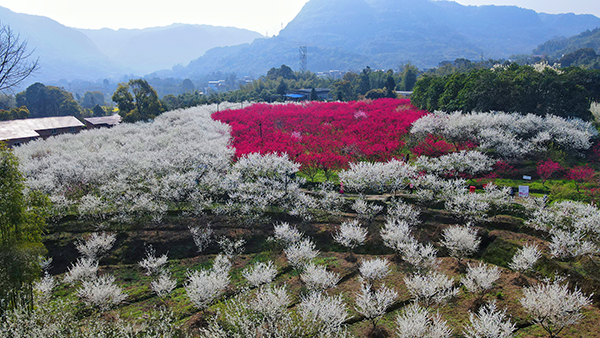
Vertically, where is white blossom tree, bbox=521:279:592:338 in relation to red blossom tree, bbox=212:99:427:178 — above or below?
below

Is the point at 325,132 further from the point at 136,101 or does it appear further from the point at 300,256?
the point at 136,101

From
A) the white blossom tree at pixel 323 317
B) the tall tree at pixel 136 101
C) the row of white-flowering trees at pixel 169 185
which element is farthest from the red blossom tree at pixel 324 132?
the white blossom tree at pixel 323 317

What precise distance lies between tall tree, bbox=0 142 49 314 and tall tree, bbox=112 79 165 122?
149ft

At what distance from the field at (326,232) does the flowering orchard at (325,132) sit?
347 mm

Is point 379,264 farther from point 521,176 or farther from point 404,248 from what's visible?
point 521,176

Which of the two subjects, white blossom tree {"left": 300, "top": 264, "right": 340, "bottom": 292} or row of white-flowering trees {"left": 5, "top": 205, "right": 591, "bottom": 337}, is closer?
row of white-flowering trees {"left": 5, "top": 205, "right": 591, "bottom": 337}

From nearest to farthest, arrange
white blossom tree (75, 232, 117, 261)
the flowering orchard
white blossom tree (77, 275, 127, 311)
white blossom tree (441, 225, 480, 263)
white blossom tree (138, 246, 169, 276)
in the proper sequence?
white blossom tree (77, 275, 127, 311)
white blossom tree (441, 225, 480, 263)
white blossom tree (138, 246, 169, 276)
white blossom tree (75, 232, 117, 261)
the flowering orchard

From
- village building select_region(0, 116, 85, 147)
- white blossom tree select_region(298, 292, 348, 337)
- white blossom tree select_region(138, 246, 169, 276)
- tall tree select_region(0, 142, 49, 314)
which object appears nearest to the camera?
white blossom tree select_region(298, 292, 348, 337)

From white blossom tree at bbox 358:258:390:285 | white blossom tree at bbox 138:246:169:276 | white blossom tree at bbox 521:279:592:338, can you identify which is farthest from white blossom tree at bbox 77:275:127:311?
white blossom tree at bbox 521:279:592:338

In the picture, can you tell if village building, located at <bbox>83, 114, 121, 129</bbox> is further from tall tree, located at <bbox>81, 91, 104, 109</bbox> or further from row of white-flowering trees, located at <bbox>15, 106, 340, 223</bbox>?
tall tree, located at <bbox>81, 91, 104, 109</bbox>

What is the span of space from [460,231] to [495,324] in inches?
245

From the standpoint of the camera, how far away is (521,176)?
25328 mm

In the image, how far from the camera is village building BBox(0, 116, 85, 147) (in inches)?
1641

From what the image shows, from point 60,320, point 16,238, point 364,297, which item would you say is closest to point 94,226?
point 16,238
